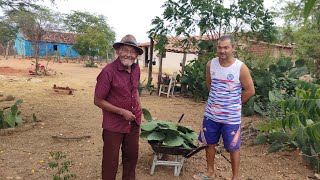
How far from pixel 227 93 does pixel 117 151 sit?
1.19 m

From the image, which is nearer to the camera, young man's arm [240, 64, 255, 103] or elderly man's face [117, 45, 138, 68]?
elderly man's face [117, 45, 138, 68]

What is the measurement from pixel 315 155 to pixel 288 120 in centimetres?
212

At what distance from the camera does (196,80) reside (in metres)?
9.55

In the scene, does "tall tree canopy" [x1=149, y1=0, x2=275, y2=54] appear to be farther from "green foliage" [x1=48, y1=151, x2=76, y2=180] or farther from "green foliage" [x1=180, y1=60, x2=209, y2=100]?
"green foliage" [x1=48, y1=151, x2=76, y2=180]

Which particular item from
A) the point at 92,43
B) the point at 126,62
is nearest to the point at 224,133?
the point at 126,62

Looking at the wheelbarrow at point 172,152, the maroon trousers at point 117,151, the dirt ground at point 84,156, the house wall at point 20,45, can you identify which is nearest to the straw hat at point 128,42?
the maroon trousers at point 117,151

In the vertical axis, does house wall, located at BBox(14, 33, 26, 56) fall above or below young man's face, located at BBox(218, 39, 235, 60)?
above

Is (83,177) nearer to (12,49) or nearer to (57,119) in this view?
(57,119)

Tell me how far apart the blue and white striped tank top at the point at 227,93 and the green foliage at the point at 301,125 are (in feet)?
1.02

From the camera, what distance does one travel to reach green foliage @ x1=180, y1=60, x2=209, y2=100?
9352mm

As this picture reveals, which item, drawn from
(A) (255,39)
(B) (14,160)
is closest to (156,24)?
(A) (255,39)

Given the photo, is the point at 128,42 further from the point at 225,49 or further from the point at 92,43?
the point at 92,43

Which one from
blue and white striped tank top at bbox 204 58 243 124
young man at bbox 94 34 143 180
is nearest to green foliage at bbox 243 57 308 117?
blue and white striped tank top at bbox 204 58 243 124

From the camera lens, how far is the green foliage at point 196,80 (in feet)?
30.7
